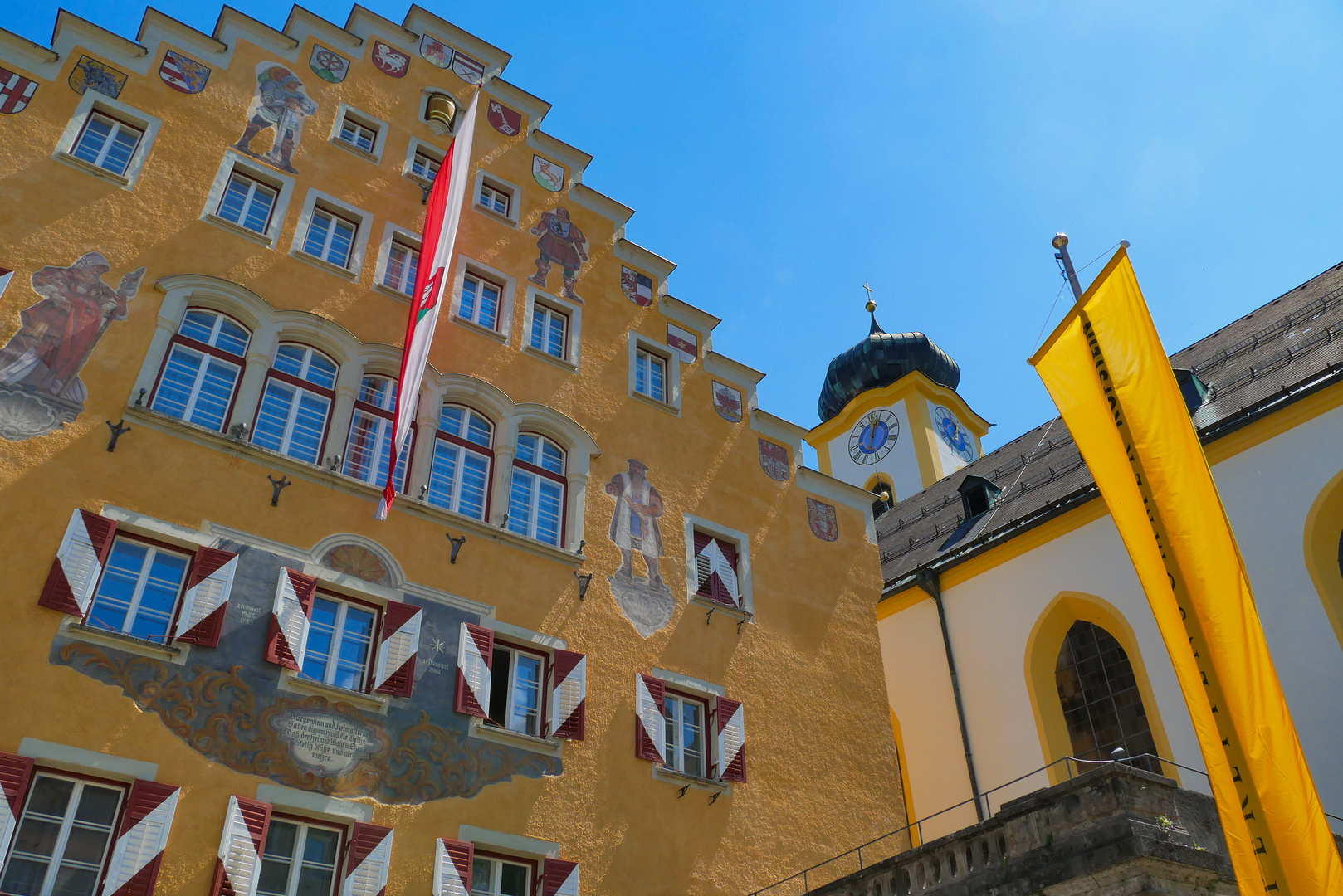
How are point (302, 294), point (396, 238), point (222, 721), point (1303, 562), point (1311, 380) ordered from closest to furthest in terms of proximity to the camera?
point (222, 721) < point (302, 294) < point (396, 238) < point (1303, 562) < point (1311, 380)

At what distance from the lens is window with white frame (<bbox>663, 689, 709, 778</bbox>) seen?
12977mm

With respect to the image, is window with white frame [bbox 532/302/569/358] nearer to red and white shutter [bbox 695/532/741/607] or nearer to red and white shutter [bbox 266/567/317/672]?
red and white shutter [bbox 695/532/741/607]

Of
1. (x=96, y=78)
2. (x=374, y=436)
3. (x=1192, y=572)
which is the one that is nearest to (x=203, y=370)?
(x=374, y=436)

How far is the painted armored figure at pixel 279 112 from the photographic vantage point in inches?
561

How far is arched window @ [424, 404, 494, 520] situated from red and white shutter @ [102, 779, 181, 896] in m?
4.39

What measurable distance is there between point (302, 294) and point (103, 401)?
9.43 ft

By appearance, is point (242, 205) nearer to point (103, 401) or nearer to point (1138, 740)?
point (103, 401)

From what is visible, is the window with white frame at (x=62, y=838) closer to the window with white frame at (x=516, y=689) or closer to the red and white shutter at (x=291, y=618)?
the red and white shutter at (x=291, y=618)

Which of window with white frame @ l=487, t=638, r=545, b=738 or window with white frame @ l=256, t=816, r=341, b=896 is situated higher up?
window with white frame @ l=487, t=638, r=545, b=738

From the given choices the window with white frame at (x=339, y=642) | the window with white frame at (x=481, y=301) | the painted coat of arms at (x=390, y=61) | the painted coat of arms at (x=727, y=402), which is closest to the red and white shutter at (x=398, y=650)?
the window with white frame at (x=339, y=642)

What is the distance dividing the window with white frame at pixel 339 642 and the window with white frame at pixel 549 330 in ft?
16.3

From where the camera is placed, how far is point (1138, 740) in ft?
59.0

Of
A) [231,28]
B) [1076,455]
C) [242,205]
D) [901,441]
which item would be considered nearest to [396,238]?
[242,205]

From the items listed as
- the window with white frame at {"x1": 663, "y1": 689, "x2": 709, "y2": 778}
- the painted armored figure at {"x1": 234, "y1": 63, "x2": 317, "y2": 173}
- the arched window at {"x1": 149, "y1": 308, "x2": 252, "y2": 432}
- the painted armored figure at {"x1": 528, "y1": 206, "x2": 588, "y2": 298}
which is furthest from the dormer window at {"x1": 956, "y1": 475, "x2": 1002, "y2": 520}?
the arched window at {"x1": 149, "y1": 308, "x2": 252, "y2": 432}
